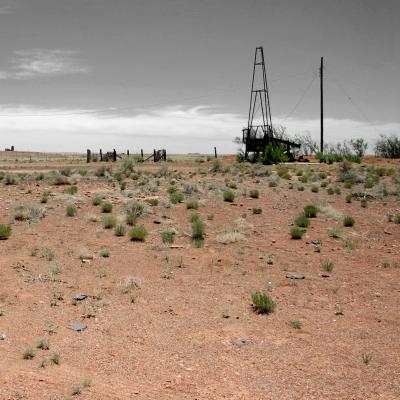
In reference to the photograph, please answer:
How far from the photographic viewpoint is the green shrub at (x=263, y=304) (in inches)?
360

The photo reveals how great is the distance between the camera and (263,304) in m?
9.16

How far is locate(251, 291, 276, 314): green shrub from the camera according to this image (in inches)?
360

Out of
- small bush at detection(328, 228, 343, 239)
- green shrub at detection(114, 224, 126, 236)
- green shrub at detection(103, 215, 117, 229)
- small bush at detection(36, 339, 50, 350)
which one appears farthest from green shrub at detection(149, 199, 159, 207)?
small bush at detection(36, 339, 50, 350)

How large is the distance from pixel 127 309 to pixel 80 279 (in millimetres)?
2067

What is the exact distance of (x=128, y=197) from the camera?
22.2 meters

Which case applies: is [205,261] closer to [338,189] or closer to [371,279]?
[371,279]

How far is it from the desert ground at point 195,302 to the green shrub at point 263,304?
0.16ft

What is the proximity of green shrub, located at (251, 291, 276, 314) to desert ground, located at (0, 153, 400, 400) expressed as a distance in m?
0.05

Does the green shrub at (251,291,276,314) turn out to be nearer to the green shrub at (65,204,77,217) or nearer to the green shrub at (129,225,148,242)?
the green shrub at (129,225,148,242)

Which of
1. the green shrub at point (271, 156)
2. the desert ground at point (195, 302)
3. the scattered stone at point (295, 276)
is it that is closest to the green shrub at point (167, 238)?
the desert ground at point (195, 302)

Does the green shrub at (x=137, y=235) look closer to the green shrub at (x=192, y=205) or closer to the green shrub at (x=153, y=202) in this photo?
the green shrub at (x=192, y=205)

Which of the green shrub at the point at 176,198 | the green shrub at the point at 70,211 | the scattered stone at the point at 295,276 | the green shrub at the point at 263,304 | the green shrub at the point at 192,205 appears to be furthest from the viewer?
the green shrub at the point at 176,198

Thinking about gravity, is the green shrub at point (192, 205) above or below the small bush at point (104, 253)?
above

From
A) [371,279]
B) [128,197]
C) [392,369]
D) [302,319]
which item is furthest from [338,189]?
[392,369]
